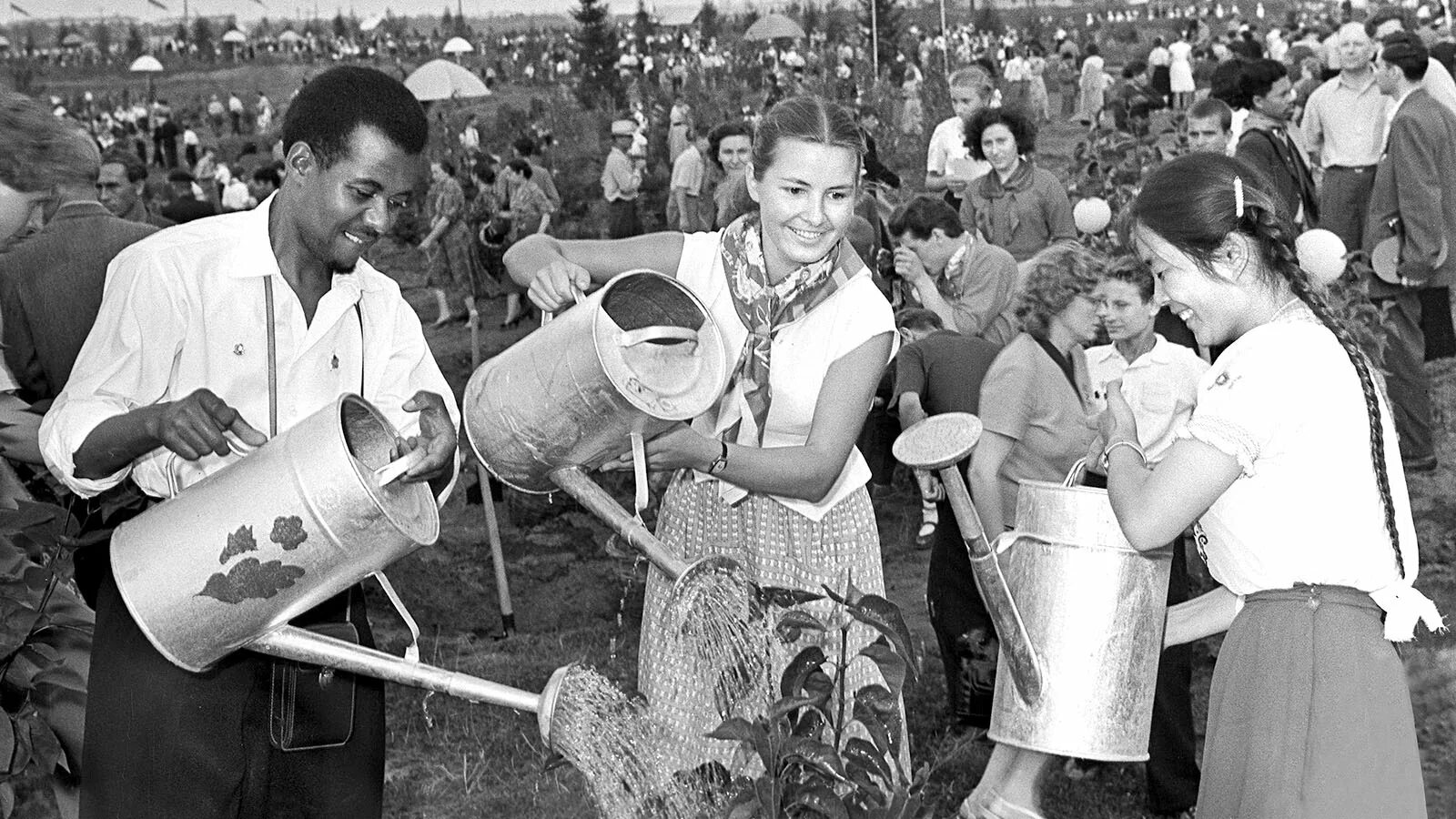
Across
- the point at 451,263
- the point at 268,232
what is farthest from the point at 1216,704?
the point at 451,263

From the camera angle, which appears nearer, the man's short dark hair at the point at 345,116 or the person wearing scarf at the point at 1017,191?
the man's short dark hair at the point at 345,116

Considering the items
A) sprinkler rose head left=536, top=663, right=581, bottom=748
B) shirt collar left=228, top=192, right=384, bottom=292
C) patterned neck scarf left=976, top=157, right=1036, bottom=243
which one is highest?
shirt collar left=228, top=192, right=384, bottom=292

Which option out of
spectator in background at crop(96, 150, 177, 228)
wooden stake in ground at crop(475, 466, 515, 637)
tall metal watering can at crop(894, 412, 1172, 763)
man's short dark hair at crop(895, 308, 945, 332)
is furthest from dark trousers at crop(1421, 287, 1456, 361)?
spectator in background at crop(96, 150, 177, 228)

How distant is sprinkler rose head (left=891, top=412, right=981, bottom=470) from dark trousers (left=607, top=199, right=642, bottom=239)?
10.8m

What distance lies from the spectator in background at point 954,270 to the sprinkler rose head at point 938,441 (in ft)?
8.24

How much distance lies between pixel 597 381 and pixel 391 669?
47cm

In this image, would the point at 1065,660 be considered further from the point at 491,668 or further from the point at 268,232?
the point at 491,668

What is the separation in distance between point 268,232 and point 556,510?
178 inches

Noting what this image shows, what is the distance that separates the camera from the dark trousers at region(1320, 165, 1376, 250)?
7.32 meters

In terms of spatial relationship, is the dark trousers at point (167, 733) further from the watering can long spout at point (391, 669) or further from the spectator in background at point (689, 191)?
the spectator in background at point (689, 191)

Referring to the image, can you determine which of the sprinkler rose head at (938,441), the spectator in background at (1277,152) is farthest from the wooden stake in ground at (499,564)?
the spectator in background at (1277,152)

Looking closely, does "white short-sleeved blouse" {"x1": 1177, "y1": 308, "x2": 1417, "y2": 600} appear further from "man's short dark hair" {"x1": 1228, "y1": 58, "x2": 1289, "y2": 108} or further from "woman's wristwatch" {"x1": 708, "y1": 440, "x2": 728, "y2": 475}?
"man's short dark hair" {"x1": 1228, "y1": 58, "x2": 1289, "y2": 108}

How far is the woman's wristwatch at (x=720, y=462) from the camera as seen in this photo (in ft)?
8.18

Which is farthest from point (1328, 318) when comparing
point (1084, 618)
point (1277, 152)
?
point (1277, 152)
